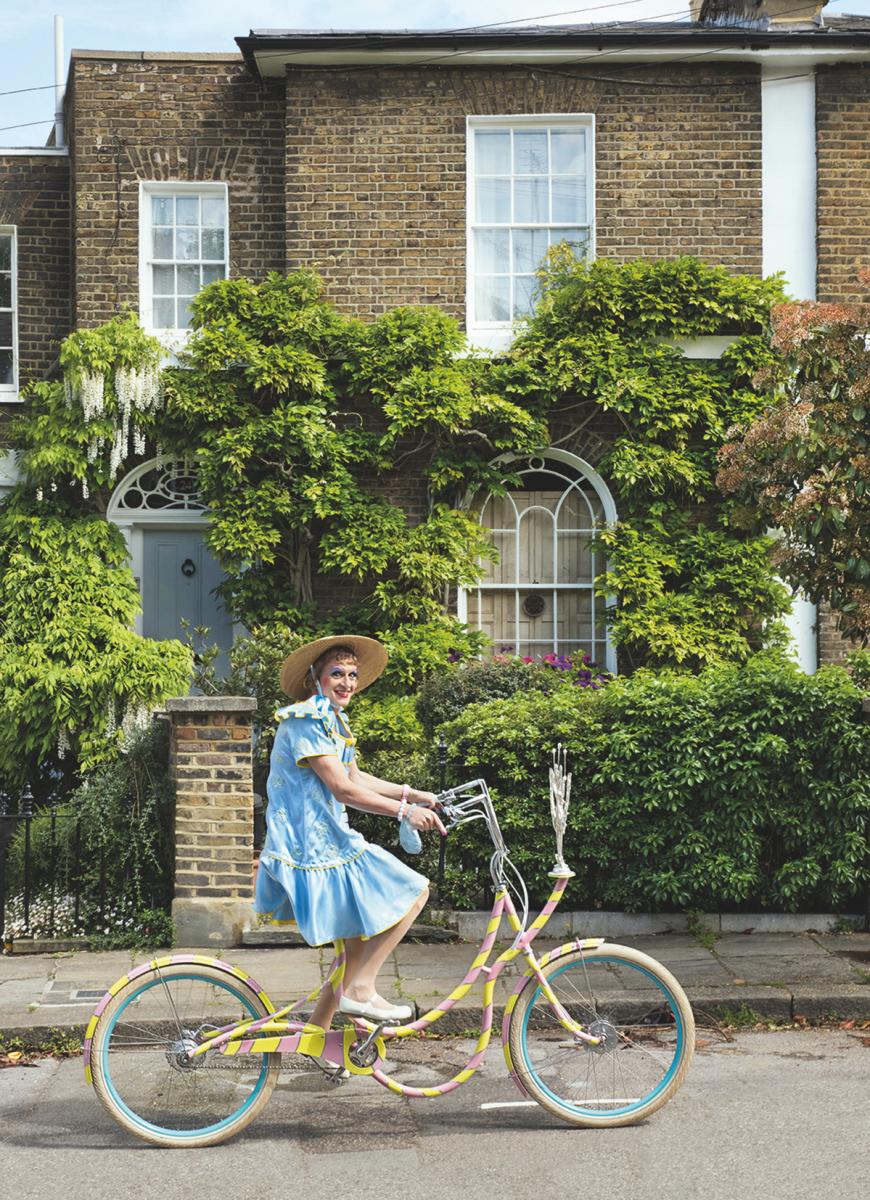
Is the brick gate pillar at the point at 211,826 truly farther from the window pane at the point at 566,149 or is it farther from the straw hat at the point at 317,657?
the window pane at the point at 566,149

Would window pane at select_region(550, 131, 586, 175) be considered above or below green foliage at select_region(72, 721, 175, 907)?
above

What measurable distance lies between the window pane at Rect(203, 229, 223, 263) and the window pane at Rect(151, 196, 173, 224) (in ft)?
1.24

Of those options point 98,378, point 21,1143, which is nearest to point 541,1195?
point 21,1143

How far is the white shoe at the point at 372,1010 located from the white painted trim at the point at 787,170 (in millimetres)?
9553

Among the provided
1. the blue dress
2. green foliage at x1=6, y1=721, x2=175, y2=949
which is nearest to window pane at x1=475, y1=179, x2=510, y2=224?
green foliage at x1=6, y1=721, x2=175, y2=949

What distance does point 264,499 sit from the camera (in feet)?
40.6

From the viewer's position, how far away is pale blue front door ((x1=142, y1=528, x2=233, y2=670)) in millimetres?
13492

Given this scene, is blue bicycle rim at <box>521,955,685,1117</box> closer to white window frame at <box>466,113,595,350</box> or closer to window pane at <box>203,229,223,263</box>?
white window frame at <box>466,113,595,350</box>

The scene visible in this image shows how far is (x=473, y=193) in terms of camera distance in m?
13.1

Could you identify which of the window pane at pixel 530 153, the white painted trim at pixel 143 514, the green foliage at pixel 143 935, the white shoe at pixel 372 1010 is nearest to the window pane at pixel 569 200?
the window pane at pixel 530 153

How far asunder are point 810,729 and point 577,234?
6443 mm

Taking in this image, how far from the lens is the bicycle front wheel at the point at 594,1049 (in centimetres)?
518

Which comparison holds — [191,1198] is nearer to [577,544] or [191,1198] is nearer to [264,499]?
[264,499]

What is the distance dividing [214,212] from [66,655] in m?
4.74
